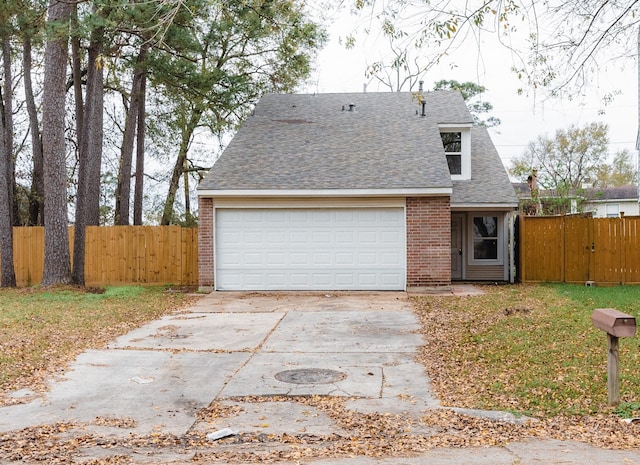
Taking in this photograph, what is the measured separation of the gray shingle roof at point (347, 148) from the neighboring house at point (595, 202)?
8803 millimetres

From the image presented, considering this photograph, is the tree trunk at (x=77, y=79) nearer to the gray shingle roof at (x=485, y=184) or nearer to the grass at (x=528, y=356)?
the gray shingle roof at (x=485, y=184)

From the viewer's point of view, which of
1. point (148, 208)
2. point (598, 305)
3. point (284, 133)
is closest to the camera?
point (598, 305)

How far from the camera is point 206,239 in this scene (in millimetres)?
15266

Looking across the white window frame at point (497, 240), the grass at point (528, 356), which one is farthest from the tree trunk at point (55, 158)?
the white window frame at point (497, 240)

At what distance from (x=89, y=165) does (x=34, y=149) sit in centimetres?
Answer: 579

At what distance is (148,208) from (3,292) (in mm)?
14462

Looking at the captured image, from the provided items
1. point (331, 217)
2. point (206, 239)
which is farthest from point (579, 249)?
point (206, 239)

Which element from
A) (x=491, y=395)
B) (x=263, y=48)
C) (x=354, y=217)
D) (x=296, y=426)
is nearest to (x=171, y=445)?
(x=296, y=426)

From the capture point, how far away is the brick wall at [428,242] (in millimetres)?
14805

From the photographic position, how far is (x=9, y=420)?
574 cm

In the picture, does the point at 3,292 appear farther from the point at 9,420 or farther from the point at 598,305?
the point at 598,305

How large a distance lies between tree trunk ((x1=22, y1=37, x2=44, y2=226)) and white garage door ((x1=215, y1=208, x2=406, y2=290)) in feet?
34.6

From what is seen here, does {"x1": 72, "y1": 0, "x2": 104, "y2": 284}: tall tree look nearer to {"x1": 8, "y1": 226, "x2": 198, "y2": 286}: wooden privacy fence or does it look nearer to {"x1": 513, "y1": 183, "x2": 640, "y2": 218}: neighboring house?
{"x1": 8, "y1": 226, "x2": 198, "y2": 286}: wooden privacy fence

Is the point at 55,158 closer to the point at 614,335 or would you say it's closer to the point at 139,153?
the point at 139,153
